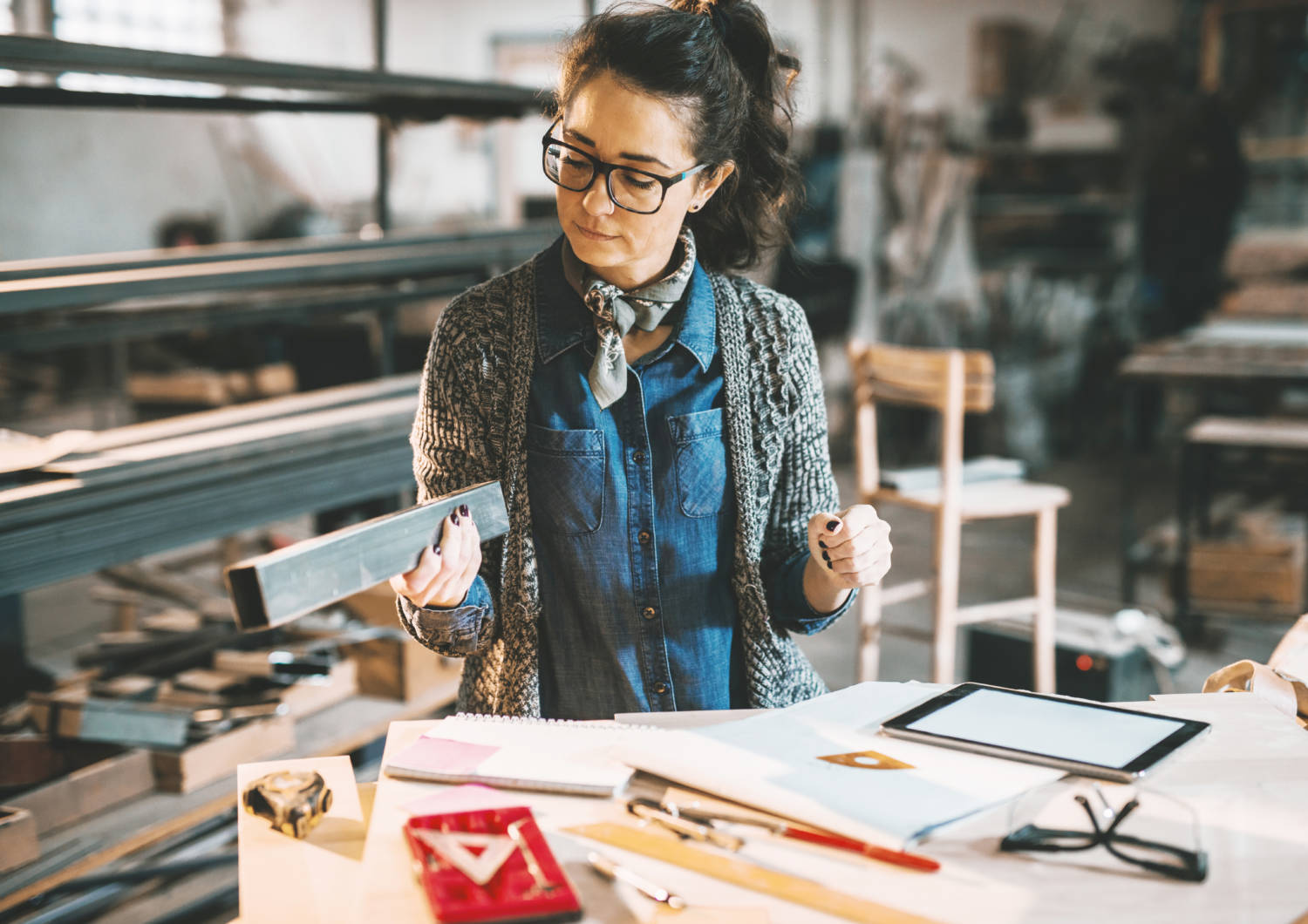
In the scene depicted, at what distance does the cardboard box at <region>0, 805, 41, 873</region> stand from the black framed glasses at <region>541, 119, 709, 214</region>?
1.63 m

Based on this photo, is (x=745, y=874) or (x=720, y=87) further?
(x=720, y=87)

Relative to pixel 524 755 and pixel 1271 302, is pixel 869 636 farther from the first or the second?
pixel 1271 302

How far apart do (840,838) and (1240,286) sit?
6672mm

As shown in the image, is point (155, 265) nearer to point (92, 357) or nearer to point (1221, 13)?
point (92, 357)

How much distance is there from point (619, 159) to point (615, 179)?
23mm

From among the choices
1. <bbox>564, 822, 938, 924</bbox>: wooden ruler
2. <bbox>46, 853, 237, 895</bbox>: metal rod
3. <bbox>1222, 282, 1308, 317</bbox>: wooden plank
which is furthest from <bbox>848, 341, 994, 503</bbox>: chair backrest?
<bbox>1222, 282, 1308, 317</bbox>: wooden plank

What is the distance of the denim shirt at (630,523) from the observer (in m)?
1.40

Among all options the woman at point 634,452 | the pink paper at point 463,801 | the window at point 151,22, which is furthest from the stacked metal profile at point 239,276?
the window at point 151,22

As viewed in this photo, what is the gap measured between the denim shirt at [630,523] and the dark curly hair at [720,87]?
0.20 metres

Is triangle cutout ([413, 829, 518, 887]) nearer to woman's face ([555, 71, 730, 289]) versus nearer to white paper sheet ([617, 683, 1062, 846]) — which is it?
white paper sheet ([617, 683, 1062, 846])

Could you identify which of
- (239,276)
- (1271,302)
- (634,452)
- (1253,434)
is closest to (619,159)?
(634,452)

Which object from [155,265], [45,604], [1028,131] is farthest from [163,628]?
[1028,131]

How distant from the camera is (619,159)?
129cm

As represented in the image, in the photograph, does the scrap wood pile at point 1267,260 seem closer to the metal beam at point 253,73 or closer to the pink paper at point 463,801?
the metal beam at point 253,73
